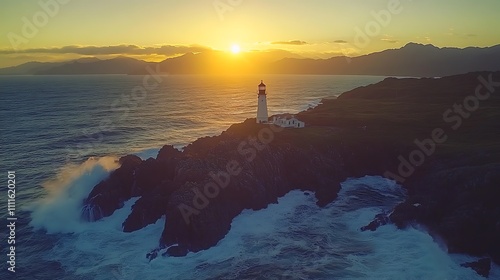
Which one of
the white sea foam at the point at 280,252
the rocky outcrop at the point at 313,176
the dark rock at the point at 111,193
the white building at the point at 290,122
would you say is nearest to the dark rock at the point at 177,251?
the rocky outcrop at the point at 313,176

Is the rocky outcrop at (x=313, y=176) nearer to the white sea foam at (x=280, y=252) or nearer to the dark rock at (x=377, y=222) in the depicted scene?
the dark rock at (x=377, y=222)

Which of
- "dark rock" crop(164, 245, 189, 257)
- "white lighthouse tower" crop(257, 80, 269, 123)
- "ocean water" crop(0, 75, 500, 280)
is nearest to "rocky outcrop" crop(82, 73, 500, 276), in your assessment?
"dark rock" crop(164, 245, 189, 257)

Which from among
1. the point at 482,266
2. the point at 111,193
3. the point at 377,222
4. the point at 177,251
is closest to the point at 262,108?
the point at 111,193

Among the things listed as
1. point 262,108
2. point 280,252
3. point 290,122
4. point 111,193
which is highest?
point 262,108

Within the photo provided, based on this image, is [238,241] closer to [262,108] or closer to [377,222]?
[377,222]

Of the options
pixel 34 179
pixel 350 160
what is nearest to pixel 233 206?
pixel 350 160

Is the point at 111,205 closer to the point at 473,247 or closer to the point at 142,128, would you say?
the point at 473,247

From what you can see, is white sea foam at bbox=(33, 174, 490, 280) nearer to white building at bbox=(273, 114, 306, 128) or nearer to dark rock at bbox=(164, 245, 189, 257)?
dark rock at bbox=(164, 245, 189, 257)
